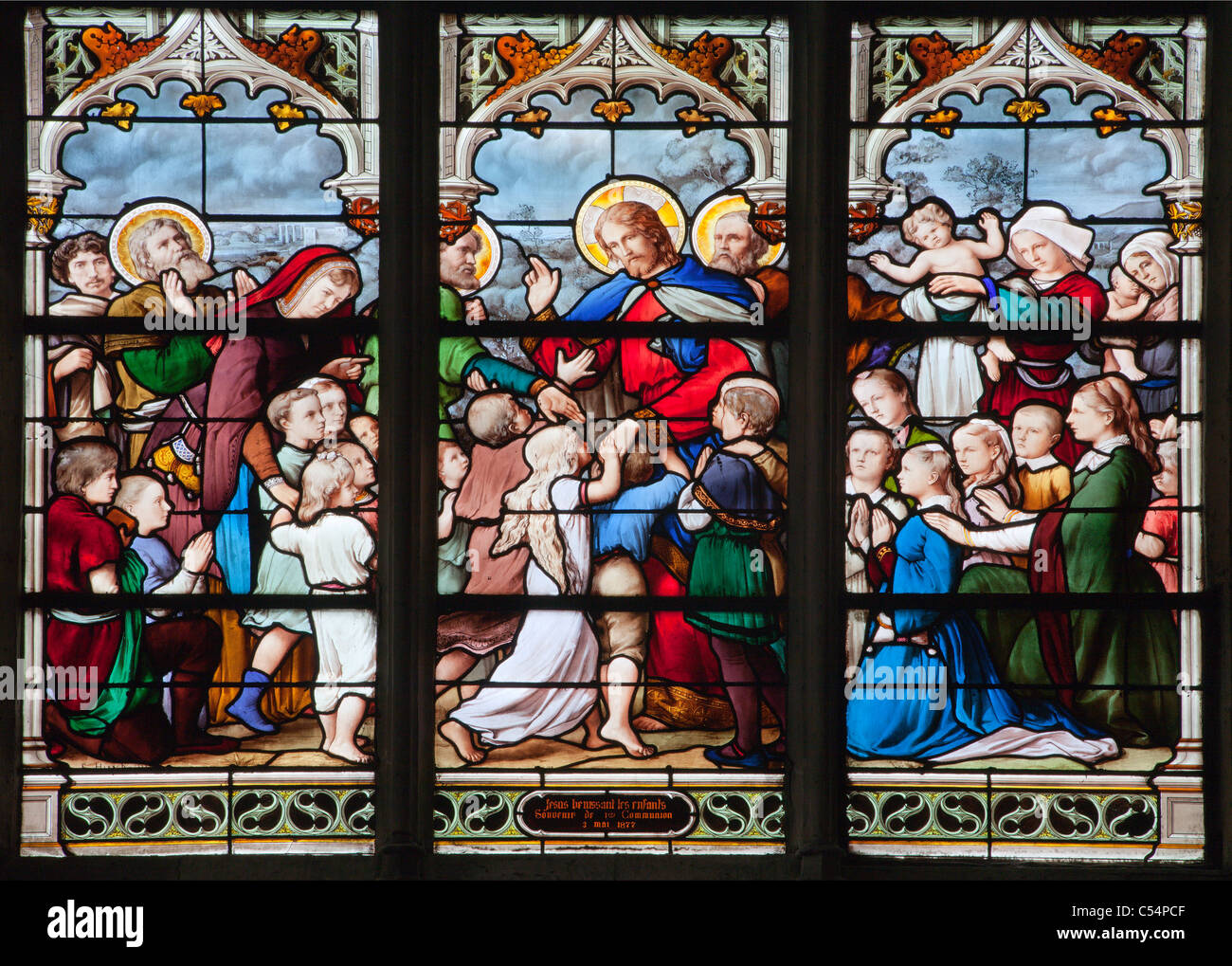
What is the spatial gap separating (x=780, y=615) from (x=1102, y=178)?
1.69 metres

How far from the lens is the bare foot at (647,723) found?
12.5 feet

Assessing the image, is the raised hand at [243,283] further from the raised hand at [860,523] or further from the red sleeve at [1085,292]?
the red sleeve at [1085,292]

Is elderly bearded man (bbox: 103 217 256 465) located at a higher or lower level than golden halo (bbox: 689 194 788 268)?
lower

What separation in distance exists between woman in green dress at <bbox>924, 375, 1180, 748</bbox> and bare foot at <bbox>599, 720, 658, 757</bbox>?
1.07 metres

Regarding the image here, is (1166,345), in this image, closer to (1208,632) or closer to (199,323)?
(1208,632)

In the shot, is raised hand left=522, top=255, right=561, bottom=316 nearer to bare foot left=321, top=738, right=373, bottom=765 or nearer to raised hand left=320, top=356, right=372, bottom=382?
raised hand left=320, top=356, right=372, bottom=382

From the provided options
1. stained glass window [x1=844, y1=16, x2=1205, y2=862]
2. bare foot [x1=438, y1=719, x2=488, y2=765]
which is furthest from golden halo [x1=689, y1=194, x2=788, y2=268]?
bare foot [x1=438, y1=719, x2=488, y2=765]

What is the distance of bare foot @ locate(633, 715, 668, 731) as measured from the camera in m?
3.82

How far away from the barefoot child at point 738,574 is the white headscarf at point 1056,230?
0.97m

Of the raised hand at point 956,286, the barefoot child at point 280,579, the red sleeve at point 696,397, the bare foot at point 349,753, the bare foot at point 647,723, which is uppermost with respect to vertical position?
the raised hand at point 956,286

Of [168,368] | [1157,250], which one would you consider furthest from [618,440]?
[1157,250]

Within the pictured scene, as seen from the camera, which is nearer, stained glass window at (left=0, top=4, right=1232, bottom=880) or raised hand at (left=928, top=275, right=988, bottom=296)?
stained glass window at (left=0, top=4, right=1232, bottom=880)

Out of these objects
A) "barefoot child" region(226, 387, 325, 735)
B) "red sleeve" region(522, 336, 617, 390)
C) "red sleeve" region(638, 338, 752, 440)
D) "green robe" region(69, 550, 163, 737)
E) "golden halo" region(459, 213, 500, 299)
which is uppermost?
"golden halo" region(459, 213, 500, 299)

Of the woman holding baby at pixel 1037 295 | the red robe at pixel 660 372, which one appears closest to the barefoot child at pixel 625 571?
the red robe at pixel 660 372
